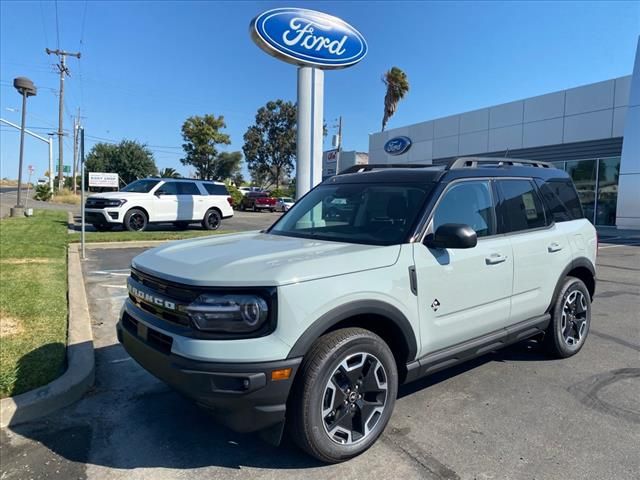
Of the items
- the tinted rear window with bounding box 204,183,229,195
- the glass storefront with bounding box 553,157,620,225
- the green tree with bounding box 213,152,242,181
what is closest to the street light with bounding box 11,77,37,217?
the tinted rear window with bounding box 204,183,229,195

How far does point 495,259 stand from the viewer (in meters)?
3.68

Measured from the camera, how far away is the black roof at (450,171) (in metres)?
3.66

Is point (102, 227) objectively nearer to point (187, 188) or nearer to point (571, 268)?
point (187, 188)

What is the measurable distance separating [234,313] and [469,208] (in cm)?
216

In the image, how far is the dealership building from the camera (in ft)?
64.8

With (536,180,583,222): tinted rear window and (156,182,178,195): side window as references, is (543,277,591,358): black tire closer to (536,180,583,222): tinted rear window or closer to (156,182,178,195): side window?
(536,180,583,222): tinted rear window

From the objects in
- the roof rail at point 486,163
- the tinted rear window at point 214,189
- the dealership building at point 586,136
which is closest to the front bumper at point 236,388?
the roof rail at point 486,163

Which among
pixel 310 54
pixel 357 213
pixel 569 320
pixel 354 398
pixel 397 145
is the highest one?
pixel 397 145

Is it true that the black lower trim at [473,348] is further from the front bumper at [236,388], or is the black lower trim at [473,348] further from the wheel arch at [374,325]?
the front bumper at [236,388]

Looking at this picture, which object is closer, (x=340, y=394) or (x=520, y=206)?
(x=340, y=394)

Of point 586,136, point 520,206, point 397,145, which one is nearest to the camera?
point 520,206

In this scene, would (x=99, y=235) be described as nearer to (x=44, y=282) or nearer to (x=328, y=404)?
(x=44, y=282)

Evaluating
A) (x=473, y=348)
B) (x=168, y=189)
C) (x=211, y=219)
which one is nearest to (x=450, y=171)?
(x=473, y=348)

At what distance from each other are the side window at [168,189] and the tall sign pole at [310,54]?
5644 millimetres
